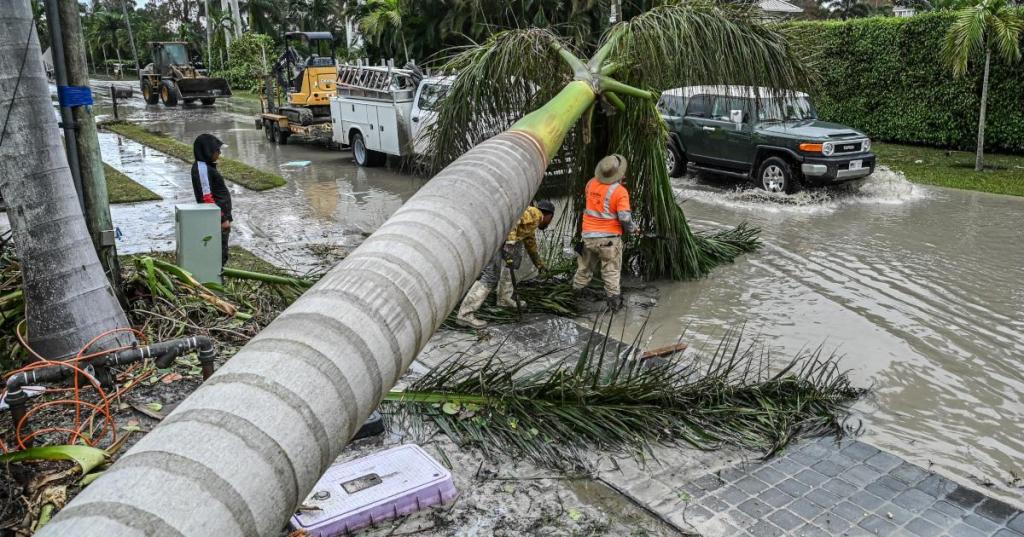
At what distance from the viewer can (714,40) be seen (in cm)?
671

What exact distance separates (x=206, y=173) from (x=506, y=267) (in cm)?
351

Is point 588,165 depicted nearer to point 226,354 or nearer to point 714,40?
point 714,40

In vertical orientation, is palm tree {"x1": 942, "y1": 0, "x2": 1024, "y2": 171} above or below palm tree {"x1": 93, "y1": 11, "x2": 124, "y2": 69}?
below

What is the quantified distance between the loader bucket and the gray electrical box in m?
30.4

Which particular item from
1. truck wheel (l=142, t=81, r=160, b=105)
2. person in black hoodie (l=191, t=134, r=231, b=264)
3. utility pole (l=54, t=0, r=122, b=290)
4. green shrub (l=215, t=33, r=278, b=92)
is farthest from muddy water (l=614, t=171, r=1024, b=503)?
green shrub (l=215, t=33, r=278, b=92)

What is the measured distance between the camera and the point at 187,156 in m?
19.1

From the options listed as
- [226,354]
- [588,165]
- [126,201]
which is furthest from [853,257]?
[126,201]

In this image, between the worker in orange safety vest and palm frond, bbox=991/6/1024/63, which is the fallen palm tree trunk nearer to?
the worker in orange safety vest

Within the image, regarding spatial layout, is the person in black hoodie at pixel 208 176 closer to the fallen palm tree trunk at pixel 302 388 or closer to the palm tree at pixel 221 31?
the fallen palm tree trunk at pixel 302 388

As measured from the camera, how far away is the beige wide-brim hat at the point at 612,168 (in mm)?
7742

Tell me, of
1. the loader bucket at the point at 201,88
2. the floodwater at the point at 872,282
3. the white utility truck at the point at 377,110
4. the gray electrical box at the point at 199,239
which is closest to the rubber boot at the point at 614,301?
the floodwater at the point at 872,282

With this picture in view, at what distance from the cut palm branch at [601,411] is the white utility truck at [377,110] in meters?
10.7

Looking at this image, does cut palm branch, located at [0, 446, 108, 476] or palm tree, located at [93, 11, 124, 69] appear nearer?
cut palm branch, located at [0, 446, 108, 476]

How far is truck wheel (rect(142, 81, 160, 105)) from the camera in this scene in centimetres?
3744
